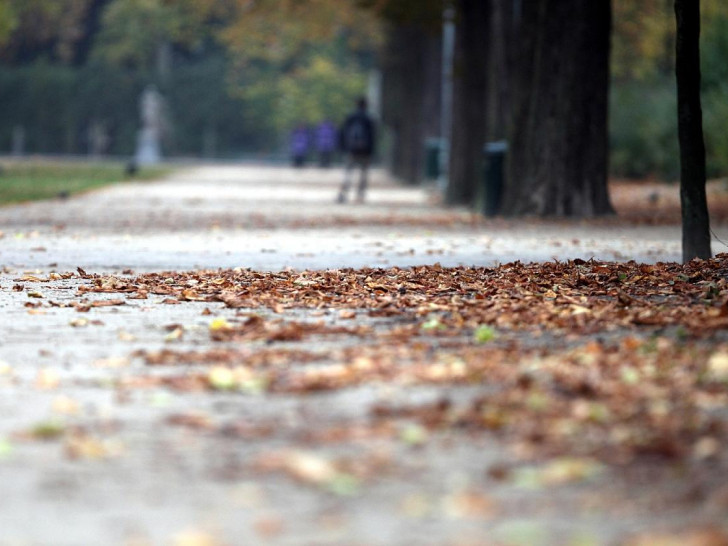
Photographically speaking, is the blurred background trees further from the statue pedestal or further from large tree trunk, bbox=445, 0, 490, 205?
large tree trunk, bbox=445, 0, 490, 205

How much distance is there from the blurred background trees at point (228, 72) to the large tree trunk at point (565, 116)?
21117 millimetres

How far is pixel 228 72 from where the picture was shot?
75938mm

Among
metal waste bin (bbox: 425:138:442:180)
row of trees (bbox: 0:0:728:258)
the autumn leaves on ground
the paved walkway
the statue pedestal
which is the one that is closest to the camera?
the autumn leaves on ground

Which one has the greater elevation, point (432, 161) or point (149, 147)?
point (149, 147)

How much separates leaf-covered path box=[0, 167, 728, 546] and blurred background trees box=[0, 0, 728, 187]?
32.9 m

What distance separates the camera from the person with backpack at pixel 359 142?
3183 cm

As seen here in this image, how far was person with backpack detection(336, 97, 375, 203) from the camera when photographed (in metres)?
31.8

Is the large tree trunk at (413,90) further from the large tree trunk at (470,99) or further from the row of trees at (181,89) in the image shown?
the row of trees at (181,89)

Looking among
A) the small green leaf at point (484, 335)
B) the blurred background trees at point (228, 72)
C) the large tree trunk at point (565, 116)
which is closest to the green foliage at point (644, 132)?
the blurred background trees at point (228, 72)

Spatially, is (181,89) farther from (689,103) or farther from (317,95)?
(689,103)

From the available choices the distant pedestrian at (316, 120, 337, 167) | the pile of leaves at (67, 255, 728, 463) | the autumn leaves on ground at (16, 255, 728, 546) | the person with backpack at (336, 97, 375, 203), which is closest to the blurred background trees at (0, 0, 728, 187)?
the distant pedestrian at (316, 120, 337, 167)

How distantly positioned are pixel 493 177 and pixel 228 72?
53.2 meters

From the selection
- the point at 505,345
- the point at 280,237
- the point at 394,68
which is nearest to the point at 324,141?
the point at 394,68

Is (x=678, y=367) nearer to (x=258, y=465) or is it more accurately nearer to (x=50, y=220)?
(x=258, y=465)
